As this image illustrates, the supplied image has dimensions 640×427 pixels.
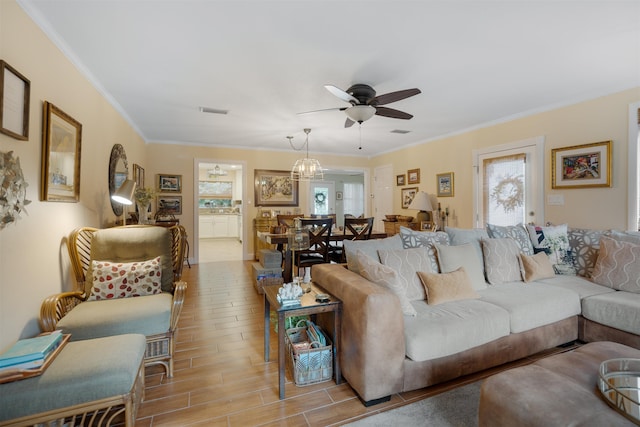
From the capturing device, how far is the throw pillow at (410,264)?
218cm

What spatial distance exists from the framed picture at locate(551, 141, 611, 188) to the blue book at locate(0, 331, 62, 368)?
4.98 meters

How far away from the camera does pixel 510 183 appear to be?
4191 millimetres

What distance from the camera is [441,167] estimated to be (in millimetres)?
5273

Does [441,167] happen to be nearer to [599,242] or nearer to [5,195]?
[599,242]

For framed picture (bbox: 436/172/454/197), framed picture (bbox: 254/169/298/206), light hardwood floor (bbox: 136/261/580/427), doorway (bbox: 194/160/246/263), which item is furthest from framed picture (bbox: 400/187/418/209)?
doorway (bbox: 194/160/246/263)

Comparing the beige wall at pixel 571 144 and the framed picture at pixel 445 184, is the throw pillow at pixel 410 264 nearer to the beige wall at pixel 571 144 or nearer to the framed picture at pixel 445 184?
the beige wall at pixel 571 144

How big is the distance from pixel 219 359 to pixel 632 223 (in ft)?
14.2

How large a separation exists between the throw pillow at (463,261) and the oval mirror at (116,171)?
12.0 feet

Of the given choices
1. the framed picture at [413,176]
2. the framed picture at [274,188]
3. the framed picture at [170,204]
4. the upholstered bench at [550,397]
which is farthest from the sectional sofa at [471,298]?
the framed picture at [170,204]

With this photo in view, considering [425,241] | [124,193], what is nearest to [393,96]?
[425,241]

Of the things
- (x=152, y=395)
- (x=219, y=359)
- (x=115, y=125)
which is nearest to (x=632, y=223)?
(x=219, y=359)

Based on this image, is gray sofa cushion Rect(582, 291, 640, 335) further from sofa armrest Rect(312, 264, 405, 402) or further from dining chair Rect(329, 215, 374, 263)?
dining chair Rect(329, 215, 374, 263)

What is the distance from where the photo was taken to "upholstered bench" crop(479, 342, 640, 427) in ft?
3.45

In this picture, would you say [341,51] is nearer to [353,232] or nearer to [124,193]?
[353,232]
